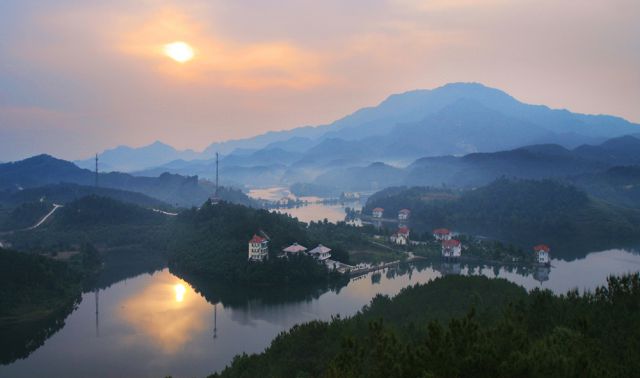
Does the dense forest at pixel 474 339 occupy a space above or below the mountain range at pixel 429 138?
below

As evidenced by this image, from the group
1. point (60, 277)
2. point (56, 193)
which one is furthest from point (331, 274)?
point (56, 193)

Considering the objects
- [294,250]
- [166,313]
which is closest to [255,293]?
[166,313]

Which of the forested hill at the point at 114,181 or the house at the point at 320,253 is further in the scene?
the forested hill at the point at 114,181

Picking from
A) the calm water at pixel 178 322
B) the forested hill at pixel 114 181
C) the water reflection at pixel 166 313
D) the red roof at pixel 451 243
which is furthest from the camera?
the forested hill at pixel 114 181

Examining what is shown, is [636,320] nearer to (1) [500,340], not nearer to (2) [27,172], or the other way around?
(1) [500,340]

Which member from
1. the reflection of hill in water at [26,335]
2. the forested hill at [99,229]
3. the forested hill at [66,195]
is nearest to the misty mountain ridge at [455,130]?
the forested hill at [66,195]

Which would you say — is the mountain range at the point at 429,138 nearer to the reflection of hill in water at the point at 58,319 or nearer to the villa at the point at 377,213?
the villa at the point at 377,213

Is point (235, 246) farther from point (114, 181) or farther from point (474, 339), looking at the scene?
point (114, 181)
